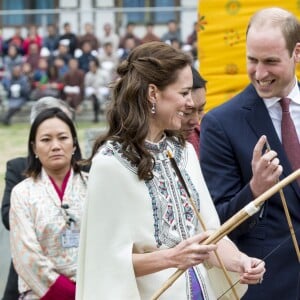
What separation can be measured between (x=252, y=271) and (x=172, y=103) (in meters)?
0.64

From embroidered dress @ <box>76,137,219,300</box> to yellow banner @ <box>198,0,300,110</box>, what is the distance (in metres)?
2.86

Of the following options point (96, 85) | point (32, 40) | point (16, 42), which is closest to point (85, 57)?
point (96, 85)

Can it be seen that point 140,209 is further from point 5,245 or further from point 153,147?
point 5,245

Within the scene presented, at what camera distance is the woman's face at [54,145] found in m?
5.11

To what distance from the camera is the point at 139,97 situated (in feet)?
11.7

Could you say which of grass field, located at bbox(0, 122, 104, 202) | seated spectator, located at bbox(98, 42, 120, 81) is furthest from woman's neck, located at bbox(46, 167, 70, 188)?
seated spectator, located at bbox(98, 42, 120, 81)

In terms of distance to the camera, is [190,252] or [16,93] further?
[16,93]

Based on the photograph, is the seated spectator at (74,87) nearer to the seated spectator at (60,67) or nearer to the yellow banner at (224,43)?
the seated spectator at (60,67)

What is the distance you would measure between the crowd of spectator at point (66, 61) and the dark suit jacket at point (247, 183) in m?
17.0

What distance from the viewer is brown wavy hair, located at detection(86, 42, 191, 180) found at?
3.56 metres

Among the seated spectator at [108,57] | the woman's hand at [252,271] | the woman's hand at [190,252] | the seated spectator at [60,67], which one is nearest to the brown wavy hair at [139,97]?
the woman's hand at [190,252]

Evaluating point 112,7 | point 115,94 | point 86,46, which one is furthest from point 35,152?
point 112,7

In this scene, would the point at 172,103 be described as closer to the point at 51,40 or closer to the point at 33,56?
the point at 33,56

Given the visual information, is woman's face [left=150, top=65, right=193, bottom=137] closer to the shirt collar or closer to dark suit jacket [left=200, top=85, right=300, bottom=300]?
dark suit jacket [left=200, top=85, right=300, bottom=300]
